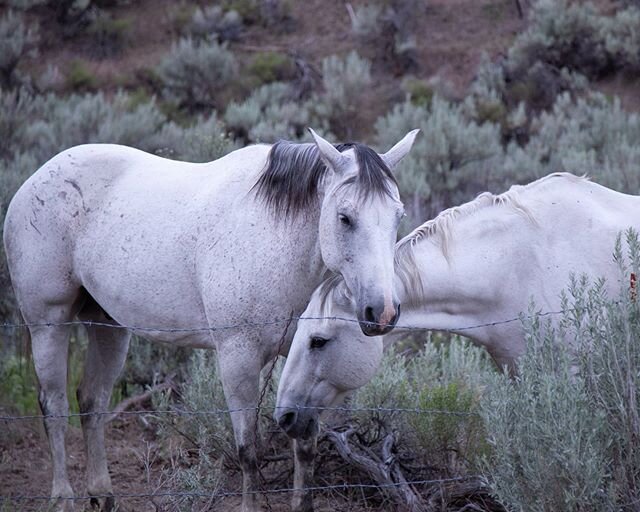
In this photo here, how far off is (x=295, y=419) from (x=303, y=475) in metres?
0.40

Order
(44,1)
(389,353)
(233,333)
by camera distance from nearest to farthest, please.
Answer: 1. (233,333)
2. (389,353)
3. (44,1)

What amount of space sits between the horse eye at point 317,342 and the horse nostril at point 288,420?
1.02ft

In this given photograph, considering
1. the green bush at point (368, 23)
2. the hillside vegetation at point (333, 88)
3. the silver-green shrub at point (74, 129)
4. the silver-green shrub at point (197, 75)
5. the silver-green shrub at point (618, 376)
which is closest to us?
the silver-green shrub at point (618, 376)

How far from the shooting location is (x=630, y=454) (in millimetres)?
3295

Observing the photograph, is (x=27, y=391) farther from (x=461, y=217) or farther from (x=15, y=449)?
(x=461, y=217)

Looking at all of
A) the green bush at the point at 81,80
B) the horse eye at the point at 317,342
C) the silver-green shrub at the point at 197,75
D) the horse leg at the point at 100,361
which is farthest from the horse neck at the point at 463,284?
the green bush at the point at 81,80

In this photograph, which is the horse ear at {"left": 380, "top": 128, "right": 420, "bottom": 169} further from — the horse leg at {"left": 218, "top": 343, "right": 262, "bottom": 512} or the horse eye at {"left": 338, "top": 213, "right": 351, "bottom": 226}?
the horse leg at {"left": 218, "top": 343, "right": 262, "bottom": 512}

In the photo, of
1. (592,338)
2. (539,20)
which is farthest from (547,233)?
(539,20)

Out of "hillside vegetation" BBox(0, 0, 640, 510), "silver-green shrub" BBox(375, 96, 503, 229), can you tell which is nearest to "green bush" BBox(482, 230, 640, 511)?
"hillside vegetation" BBox(0, 0, 640, 510)

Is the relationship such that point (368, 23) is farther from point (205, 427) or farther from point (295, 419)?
point (295, 419)

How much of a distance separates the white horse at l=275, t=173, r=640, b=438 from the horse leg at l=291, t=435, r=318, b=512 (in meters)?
0.17

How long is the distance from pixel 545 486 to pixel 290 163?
5.98ft

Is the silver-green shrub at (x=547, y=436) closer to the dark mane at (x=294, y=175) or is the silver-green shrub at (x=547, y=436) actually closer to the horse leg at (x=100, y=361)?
the dark mane at (x=294, y=175)

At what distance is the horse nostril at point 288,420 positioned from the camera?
406cm
